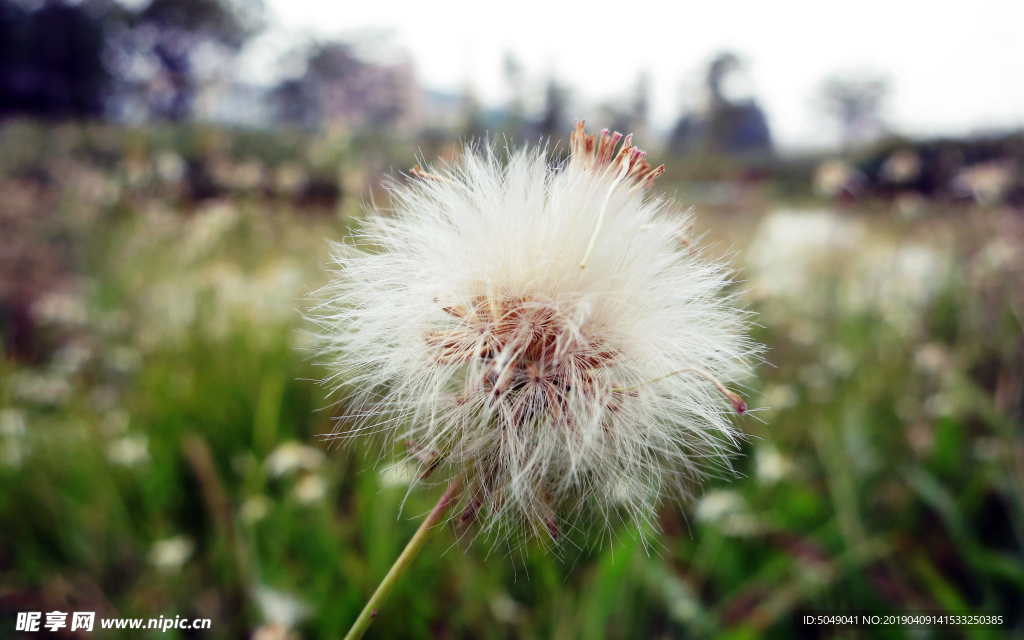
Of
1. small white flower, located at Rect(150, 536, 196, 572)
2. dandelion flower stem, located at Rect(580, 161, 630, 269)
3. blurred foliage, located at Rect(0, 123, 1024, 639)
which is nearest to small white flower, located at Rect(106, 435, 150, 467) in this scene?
blurred foliage, located at Rect(0, 123, 1024, 639)

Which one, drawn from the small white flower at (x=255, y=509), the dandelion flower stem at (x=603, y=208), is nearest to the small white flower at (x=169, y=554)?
the small white flower at (x=255, y=509)

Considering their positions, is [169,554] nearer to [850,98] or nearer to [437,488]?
[437,488]

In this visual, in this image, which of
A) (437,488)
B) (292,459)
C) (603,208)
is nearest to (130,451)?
(292,459)

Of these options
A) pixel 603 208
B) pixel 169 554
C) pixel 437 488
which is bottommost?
pixel 169 554

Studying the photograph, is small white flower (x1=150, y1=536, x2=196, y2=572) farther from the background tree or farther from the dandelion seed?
the background tree

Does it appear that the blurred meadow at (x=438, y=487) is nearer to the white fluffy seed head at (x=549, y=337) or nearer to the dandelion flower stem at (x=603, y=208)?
the white fluffy seed head at (x=549, y=337)

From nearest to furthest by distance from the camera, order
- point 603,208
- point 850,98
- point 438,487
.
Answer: point 603,208 < point 438,487 < point 850,98

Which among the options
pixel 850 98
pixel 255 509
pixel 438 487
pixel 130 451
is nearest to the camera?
pixel 438 487
